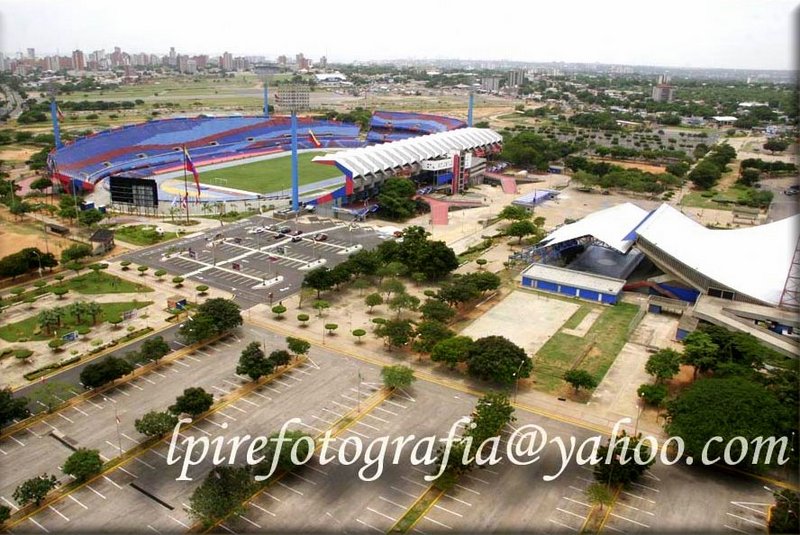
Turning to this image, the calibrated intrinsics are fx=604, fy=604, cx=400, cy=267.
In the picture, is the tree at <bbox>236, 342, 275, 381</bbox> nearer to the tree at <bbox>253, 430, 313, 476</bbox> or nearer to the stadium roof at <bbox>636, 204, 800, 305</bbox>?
the tree at <bbox>253, 430, 313, 476</bbox>

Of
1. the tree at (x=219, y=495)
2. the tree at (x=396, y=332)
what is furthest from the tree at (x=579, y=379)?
the tree at (x=219, y=495)

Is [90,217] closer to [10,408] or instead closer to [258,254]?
[258,254]

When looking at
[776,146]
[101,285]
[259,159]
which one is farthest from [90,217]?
[776,146]

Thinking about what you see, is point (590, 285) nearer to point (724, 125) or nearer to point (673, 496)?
point (673, 496)

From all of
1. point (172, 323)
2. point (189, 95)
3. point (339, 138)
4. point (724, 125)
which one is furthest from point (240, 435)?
point (189, 95)

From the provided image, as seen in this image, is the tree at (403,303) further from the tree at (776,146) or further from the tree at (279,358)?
the tree at (776,146)
